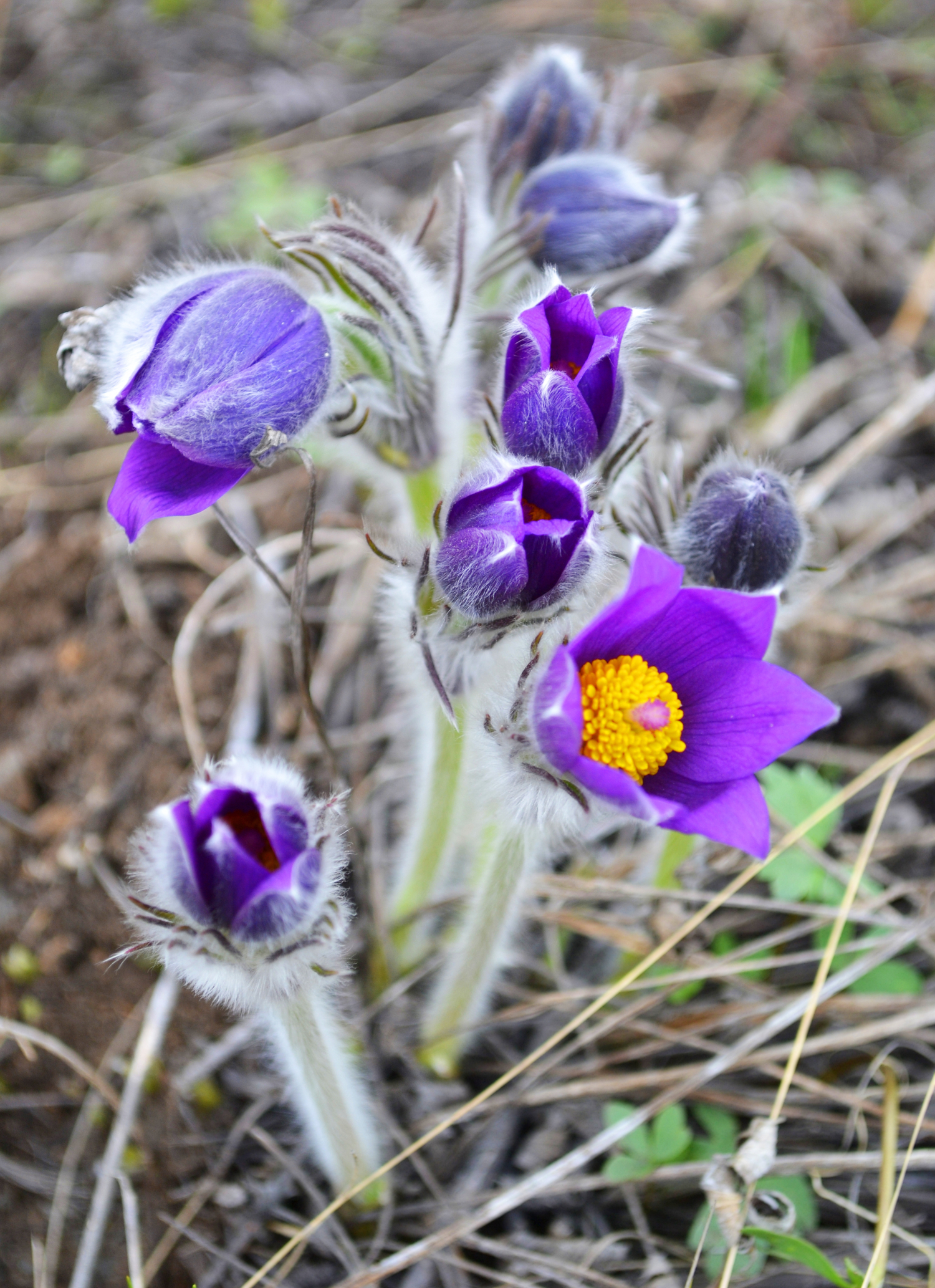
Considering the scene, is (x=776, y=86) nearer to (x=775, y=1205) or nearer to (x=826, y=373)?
(x=826, y=373)

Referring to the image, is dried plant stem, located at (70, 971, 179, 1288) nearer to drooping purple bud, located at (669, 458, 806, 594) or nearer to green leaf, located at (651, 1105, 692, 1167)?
green leaf, located at (651, 1105, 692, 1167)

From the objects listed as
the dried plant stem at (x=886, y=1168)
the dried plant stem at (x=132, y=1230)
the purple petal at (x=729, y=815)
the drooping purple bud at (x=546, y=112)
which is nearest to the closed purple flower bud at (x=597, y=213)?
the drooping purple bud at (x=546, y=112)

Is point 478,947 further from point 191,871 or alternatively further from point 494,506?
point 494,506

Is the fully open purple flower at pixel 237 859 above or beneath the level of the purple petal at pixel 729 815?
above

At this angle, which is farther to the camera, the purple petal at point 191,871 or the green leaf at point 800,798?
the green leaf at point 800,798

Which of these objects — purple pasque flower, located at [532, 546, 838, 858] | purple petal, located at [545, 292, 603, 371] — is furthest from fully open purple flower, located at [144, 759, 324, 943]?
purple petal, located at [545, 292, 603, 371]

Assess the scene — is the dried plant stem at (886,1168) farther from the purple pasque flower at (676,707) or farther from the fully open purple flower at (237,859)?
the fully open purple flower at (237,859)

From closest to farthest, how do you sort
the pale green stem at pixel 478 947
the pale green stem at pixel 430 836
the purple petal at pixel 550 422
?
the purple petal at pixel 550 422 → the pale green stem at pixel 478 947 → the pale green stem at pixel 430 836
